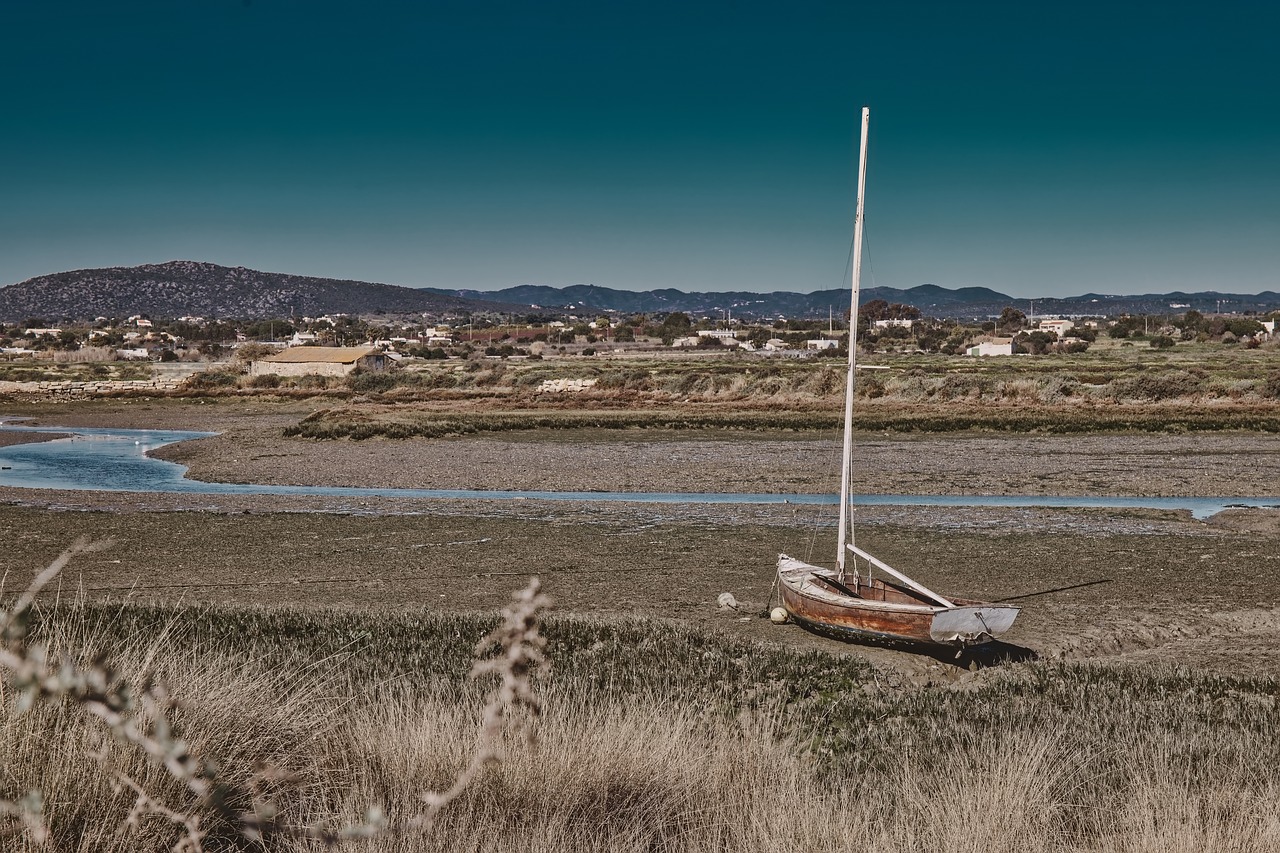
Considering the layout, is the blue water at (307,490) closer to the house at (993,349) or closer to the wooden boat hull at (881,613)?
the wooden boat hull at (881,613)

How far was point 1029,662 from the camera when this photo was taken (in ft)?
43.8

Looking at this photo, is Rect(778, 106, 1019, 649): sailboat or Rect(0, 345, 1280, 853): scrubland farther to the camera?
Rect(778, 106, 1019, 649): sailboat

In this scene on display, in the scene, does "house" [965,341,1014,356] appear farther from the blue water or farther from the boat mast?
the boat mast

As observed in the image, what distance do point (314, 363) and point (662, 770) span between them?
81.8 m

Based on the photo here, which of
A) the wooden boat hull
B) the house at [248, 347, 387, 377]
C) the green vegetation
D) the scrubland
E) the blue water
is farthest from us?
the house at [248, 347, 387, 377]

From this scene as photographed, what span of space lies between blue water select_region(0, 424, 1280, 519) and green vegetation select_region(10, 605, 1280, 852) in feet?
59.4

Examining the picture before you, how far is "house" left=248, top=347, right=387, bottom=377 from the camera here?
8431 centimetres

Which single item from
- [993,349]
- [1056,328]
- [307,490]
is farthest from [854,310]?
[1056,328]

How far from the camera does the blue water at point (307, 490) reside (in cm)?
2823

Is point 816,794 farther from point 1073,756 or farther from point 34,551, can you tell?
point 34,551

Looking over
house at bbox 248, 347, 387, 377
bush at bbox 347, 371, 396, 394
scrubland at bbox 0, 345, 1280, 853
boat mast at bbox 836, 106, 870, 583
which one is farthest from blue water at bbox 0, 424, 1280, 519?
house at bbox 248, 347, 387, 377

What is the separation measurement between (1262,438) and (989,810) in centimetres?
4194

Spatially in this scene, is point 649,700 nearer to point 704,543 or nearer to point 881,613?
point 881,613

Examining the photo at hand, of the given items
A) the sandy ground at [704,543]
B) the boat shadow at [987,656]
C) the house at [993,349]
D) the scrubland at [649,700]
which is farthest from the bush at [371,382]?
the boat shadow at [987,656]
